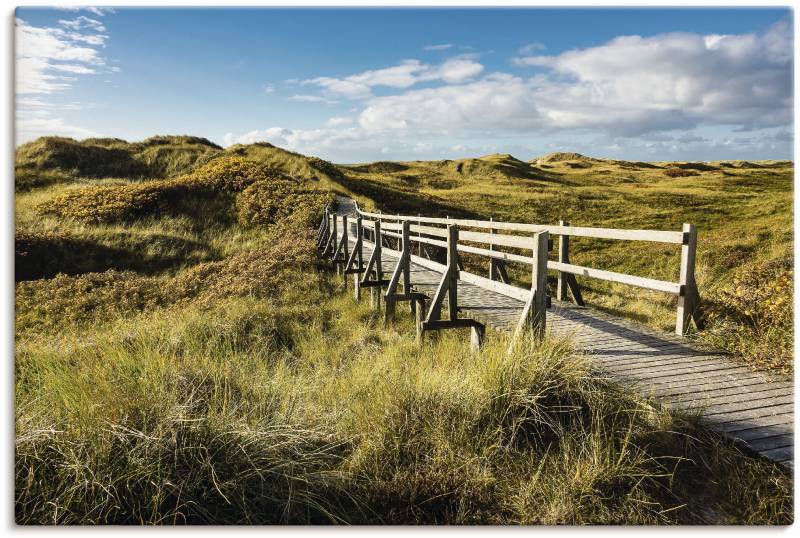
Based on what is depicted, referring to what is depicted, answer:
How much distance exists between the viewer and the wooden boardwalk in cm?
375

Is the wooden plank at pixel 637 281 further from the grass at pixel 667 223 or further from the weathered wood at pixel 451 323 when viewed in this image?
the weathered wood at pixel 451 323

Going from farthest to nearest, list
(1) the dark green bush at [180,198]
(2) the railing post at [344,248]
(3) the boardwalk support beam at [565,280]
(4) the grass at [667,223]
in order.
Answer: (1) the dark green bush at [180,198], (2) the railing post at [344,248], (3) the boardwalk support beam at [565,280], (4) the grass at [667,223]

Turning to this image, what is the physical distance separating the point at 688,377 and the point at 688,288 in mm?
1596

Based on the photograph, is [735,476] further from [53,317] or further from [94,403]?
[53,317]

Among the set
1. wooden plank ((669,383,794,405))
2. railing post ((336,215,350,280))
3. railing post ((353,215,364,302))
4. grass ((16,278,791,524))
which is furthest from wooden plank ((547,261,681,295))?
railing post ((336,215,350,280))

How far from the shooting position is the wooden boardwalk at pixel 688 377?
375 cm

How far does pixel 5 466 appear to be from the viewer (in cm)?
320

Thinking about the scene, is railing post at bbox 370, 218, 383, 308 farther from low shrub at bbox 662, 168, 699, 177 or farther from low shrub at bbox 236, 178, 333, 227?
low shrub at bbox 662, 168, 699, 177

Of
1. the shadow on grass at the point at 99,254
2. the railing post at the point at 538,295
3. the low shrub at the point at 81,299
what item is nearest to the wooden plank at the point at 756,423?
the railing post at the point at 538,295

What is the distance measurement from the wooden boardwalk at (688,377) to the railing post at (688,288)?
0.26 metres

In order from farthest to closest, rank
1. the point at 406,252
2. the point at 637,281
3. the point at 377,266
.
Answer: the point at 377,266, the point at 406,252, the point at 637,281

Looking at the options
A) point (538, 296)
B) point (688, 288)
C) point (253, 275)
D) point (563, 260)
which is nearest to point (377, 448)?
point (538, 296)

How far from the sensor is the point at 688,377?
15.6 feet

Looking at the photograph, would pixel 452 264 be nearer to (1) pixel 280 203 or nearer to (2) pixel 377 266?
(2) pixel 377 266
